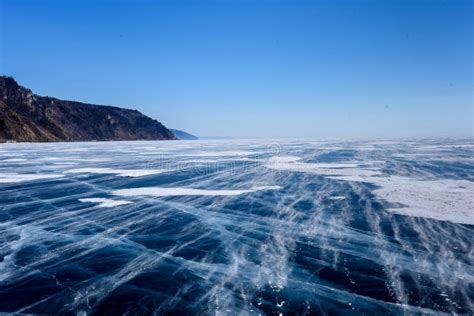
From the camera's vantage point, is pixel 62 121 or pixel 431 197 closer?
pixel 431 197

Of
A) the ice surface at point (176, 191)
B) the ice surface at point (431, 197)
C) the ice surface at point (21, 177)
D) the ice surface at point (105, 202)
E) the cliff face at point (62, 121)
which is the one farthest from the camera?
the cliff face at point (62, 121)

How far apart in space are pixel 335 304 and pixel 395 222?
365cm

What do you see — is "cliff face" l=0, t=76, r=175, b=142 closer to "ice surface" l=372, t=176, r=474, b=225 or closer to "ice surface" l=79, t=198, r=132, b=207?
"ice surface" l=79, t=198, r=132, b=207

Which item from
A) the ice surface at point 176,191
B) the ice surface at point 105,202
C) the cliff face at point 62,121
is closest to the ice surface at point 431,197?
the ice surface at point 176,191

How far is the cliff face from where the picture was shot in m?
71.8

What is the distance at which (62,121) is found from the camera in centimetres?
10300

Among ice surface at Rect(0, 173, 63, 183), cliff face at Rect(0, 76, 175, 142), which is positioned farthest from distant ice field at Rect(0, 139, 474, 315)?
cliff face at Rect(0, 76, 175, 142)

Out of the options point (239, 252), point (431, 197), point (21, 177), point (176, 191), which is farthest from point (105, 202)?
point (431, 197)

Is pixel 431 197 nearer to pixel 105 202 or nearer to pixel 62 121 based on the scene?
pixel 105 202

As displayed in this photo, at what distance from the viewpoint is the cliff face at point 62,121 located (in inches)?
2827

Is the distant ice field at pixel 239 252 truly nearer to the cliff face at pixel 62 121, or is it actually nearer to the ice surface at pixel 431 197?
the ice surface at pixel 431 197

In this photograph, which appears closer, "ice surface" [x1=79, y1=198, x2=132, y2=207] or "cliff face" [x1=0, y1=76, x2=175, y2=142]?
"ice surface" [x1=79, y1=198, x2=132, y2=207]

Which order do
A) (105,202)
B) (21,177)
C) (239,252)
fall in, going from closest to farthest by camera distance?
1. (239,252)
2. (105,202)
3. (21,177)

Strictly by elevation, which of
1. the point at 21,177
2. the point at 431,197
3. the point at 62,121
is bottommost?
the point at 431,197
